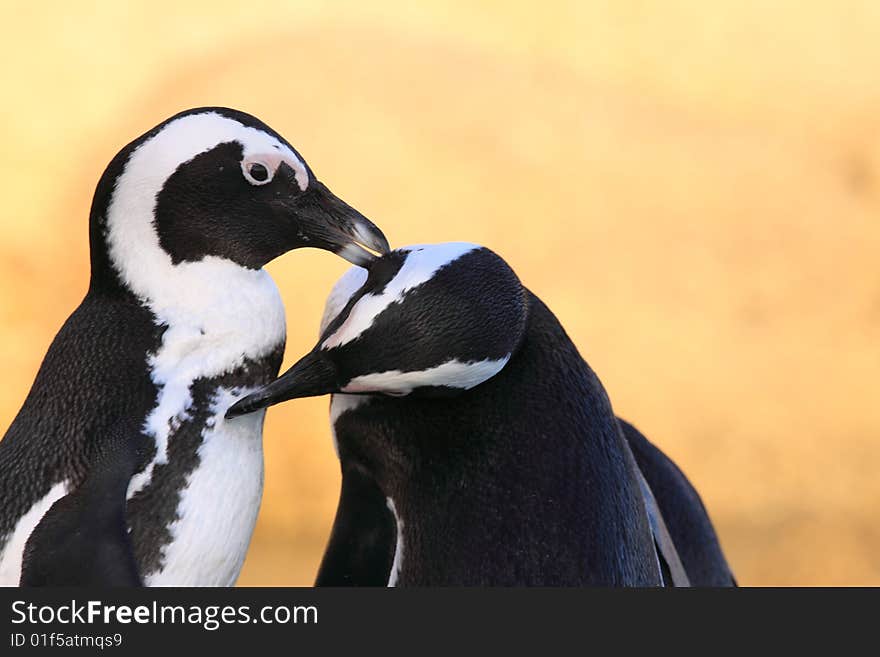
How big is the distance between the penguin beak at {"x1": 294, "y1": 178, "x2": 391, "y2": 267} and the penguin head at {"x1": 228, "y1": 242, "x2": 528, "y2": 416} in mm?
95

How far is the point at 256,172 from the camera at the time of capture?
1602 mm

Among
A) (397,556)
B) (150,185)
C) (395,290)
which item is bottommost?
(397,556)

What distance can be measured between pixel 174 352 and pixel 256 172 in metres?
0.26

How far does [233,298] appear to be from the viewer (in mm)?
1586

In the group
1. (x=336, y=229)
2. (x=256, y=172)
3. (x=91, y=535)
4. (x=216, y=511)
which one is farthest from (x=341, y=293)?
(x=91, y=535)

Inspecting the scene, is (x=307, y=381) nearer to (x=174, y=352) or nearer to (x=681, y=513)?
(x=174, y=352)

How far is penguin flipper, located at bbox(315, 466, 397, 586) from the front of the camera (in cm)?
170

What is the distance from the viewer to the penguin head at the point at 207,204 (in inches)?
62.2

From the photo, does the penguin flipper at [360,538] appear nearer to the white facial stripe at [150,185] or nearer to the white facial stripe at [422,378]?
the white facial stripe at [422,378]

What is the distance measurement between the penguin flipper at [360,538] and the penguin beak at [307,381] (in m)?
0.25

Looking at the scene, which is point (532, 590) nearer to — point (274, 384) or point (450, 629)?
point (450, 629)

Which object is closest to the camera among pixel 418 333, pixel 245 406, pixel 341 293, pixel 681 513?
pixel 418 333

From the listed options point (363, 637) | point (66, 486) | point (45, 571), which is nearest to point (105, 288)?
point (66, 486)

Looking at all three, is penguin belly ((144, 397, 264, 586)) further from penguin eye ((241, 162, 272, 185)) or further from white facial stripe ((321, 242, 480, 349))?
penguin eye ((241, 162, 272, 185))
